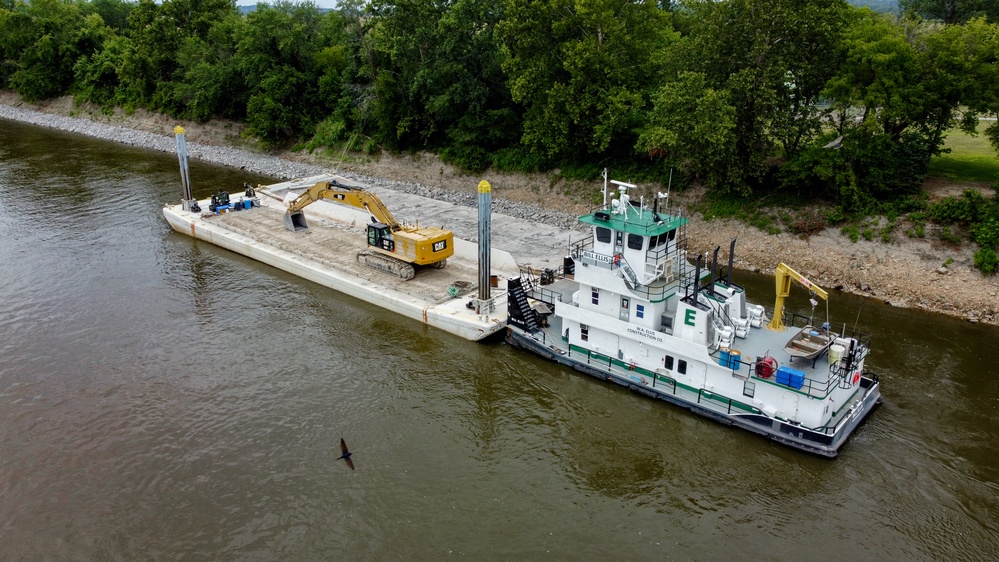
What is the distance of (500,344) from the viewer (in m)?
26.0

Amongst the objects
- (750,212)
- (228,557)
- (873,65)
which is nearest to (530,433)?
(228,557)

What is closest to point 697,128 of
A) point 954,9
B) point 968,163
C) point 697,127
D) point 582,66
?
point 697,127

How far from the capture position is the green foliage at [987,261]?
94.0 feet

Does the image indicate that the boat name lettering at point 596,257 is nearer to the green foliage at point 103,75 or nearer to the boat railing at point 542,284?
the boat railing at point 542,284

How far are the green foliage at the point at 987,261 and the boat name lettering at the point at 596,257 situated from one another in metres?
18.2

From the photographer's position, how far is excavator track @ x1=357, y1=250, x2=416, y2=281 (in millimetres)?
30266

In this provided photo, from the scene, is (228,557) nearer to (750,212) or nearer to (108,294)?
(108,294)

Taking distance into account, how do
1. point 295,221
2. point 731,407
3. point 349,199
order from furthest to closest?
point 295,221
point 349,199
point 731,407

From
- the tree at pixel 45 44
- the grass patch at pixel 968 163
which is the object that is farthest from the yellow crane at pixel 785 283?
the tree at pixel 45 44

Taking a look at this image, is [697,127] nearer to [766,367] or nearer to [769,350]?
[769,350]

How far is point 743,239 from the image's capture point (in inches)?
1368

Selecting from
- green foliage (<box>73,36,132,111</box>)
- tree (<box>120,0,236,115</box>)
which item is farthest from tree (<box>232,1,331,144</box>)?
green foliage (<box>73,36,132,111</box>)

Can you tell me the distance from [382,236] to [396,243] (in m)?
0.88

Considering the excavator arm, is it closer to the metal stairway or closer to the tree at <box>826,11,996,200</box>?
the metal stairway
